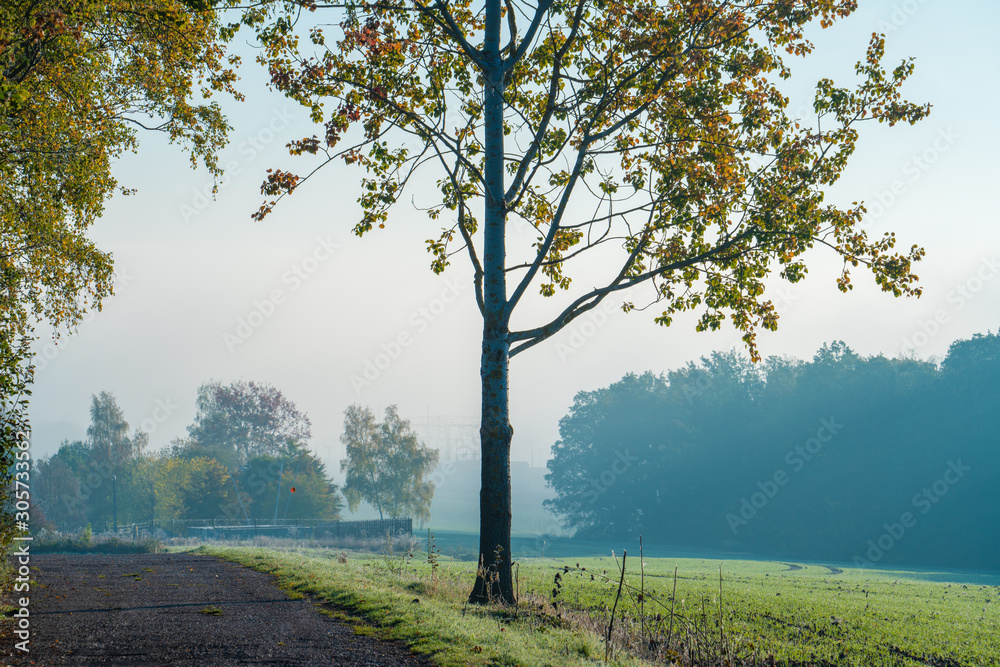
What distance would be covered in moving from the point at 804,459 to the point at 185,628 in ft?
218

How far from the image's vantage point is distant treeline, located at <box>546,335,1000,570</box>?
56688mm

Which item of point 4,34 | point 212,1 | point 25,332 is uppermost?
point 212,1

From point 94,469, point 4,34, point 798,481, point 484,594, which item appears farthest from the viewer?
point 94,469

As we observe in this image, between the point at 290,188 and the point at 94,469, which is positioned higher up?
the point at 290,188

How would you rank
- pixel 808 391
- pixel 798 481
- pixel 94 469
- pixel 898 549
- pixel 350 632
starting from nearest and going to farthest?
pixel 350 632 → pixel 898 549 → pixel 798 481 → pixel 808 391 → pixel 94 469

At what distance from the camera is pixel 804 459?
65750 mm

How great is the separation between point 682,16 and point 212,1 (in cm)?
767

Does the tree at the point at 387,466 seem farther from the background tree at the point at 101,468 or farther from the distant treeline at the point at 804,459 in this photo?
the background tree at the point at 101,468

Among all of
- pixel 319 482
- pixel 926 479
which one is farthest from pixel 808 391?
pixel 319 482

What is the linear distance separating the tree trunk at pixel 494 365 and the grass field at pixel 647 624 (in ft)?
2.30

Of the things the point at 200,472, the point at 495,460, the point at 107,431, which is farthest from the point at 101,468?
the point at 495,460

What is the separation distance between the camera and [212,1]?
11.2m

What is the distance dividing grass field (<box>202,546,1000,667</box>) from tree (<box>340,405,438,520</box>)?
177 ft

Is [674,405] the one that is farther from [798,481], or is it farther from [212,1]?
[212,1]
